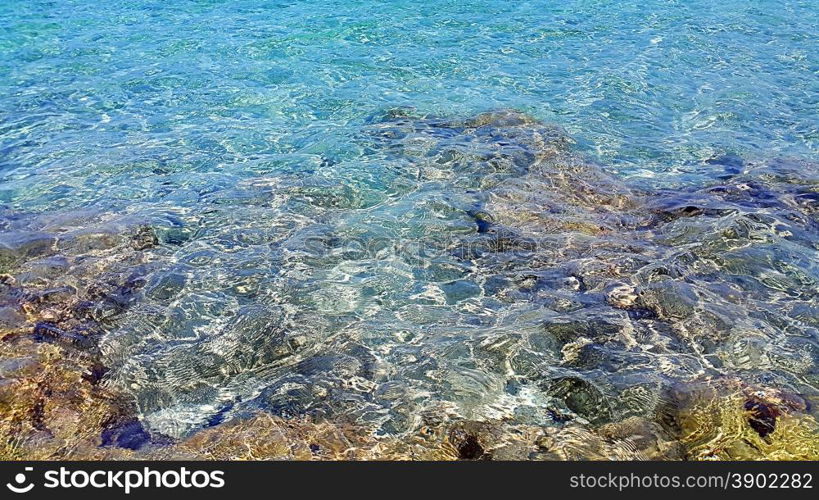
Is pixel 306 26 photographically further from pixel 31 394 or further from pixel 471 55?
pixel 31 394

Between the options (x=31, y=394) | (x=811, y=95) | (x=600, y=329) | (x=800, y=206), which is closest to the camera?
(x=31, y=394)

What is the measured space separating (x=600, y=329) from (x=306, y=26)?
15699 millimetres

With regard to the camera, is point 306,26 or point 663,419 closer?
point 663,419

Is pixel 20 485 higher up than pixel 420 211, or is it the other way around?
pixel 20 485

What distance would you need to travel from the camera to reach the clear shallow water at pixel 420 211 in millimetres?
6559

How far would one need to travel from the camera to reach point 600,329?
7.04 meters

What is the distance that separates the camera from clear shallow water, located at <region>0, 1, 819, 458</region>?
6.56 m

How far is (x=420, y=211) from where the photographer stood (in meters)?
9.84

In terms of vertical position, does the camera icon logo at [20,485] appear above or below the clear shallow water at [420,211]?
above

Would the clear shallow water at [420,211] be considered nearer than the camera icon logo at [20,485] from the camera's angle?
No

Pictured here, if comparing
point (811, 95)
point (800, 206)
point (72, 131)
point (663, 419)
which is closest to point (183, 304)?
point (663, 419)

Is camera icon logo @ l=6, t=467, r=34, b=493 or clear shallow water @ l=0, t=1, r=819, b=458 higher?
camera icon logo @ l=6, t=467, r=34, b=493

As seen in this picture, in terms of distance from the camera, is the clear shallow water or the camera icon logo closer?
the camera icon logo

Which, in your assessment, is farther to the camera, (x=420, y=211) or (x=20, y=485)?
(x=420, y=211)
